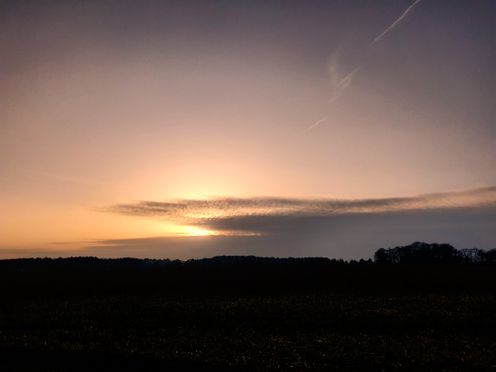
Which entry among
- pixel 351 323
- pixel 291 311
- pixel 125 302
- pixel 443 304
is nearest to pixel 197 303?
pixel 125 302

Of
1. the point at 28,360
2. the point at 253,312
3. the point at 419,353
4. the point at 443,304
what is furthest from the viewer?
the point at 443,304

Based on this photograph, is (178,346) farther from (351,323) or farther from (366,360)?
(351,323)

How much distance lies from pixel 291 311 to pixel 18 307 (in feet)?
90.8

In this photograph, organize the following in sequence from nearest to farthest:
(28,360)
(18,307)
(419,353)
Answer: (28,360) < (419,353) < (18,307)

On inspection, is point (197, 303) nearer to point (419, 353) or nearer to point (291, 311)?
point (291, 311)

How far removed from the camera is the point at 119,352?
75.3ft

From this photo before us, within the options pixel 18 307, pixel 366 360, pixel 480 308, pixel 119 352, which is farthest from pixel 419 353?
pixel 18 307

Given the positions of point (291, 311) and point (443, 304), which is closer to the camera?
point (291, 311)

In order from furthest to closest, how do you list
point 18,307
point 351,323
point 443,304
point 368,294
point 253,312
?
Result: point 368,294 < point 18,307 < point 443,304 < point 253,312 < point 351,323

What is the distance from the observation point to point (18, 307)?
45062mm

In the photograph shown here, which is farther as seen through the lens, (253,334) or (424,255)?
(424,255)

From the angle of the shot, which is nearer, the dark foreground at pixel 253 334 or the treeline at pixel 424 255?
the dark foreground at pixel 253 334

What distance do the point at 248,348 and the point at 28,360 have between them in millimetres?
11092

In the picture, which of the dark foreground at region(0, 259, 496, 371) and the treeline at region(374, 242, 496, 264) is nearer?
the dark foreground at region(0, 259, 496, 371)
